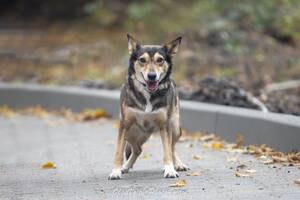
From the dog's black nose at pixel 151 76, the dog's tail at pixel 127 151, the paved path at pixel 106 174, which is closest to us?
the paved path at pixel 106 174

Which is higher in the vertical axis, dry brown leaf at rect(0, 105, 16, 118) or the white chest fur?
the white chest fur

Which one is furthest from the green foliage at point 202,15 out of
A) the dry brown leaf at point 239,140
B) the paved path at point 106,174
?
the dry brown leaf at point 239,140

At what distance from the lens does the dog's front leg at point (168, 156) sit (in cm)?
916

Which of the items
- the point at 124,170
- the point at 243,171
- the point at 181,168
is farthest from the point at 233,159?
the point at 124,170

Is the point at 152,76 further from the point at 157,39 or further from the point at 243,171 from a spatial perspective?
the point at 157,39

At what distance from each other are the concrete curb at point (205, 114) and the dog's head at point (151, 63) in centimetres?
191

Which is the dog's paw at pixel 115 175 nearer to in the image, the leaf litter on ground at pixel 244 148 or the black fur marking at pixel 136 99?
the black fur marking at pixel 136 99

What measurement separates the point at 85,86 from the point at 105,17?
528cm

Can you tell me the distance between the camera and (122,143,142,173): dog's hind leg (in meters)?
9.78

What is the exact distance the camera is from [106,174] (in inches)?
385

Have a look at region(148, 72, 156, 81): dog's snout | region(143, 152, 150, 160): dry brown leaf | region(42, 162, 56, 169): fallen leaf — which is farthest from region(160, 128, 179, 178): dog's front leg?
region(42, 162, 56, 169): fallen leaf

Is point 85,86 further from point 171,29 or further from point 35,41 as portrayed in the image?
point 35,41

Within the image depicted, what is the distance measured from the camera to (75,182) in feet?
30.2

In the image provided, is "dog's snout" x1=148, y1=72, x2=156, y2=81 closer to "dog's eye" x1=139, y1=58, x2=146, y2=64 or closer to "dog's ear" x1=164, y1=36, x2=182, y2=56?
"dog's eye" x1=139, y1=58, x2=146, y2=64
